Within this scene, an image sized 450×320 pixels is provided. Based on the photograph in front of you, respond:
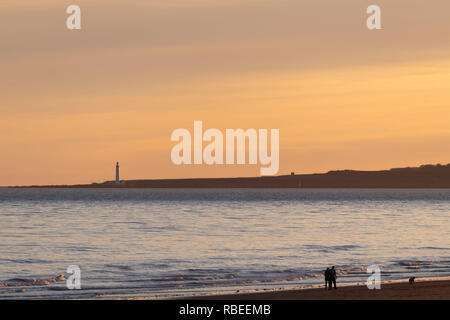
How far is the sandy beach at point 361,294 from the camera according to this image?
3284 centimetres

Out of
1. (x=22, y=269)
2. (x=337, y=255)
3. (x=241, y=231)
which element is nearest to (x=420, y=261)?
(x=337, y=255)

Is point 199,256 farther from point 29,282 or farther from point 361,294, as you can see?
point 361,294

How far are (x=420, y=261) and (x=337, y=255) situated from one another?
24.5 feet

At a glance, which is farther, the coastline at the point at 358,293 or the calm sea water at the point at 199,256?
the calm sea water at the point at 199,256

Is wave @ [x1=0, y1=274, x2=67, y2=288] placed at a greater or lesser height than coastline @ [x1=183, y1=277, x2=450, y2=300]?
lesser

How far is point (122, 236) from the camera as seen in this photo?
82812mm

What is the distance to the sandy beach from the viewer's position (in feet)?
108

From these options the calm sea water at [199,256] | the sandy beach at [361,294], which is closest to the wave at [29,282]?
the calm sea water at [199,256]

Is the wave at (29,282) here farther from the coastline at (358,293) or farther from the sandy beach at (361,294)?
the sandy beach at (361,294)

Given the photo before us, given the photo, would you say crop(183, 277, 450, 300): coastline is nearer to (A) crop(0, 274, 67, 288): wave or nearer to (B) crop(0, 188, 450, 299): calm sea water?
(B) crop(0, 188, 450, 299): calm sea water

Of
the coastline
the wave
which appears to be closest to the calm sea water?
the wave

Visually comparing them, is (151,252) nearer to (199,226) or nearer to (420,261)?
(420,261)

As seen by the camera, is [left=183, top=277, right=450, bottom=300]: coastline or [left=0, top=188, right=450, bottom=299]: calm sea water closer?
[left=183, top=277, right=450, bottom=300]: coastline

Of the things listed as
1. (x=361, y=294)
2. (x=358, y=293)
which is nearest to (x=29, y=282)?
(x=358, y=293)
